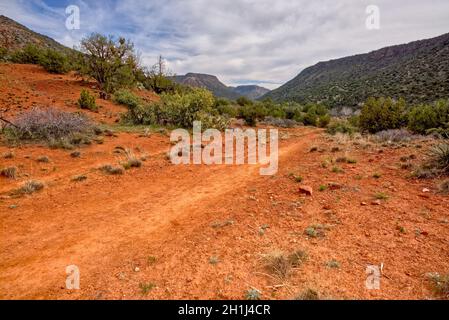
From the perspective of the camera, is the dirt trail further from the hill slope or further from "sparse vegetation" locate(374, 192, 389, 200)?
the hill slope

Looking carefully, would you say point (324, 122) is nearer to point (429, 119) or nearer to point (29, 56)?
point (429, 119)

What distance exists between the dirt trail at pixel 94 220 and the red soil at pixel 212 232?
0.02m

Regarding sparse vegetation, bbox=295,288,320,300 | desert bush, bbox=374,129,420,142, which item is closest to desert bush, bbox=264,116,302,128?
desert bush, bbox=374,129,420,142

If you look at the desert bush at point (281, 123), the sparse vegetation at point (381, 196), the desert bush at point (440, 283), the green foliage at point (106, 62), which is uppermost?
the green foliage at point (106, 62)

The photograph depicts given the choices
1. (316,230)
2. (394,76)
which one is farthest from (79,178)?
(394,76)

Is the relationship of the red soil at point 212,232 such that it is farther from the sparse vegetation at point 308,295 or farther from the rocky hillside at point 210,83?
the rocky hillside at point 210,83

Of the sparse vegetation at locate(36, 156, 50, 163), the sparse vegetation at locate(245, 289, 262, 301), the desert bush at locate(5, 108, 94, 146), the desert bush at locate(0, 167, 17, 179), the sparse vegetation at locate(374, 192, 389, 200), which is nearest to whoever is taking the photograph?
the sparse vegetation at locate(245, 289, 262, 301)

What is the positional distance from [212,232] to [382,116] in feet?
53.6

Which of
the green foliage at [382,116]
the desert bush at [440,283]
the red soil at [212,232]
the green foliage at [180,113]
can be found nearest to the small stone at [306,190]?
the red soil at [212,232]

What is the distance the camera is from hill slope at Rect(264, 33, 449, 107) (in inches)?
1282

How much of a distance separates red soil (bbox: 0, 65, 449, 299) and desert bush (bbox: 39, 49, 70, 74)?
26.7 metres

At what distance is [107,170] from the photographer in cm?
863

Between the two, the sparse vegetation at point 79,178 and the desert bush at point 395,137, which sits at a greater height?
the desert bush at point 395,137

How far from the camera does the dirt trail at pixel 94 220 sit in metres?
3.94
